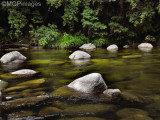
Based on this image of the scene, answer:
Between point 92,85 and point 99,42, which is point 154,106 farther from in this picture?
point 99,42

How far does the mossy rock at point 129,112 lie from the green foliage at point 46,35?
9.91m

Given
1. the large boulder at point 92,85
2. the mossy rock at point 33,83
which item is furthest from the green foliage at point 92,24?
the large boulder at point 92,85

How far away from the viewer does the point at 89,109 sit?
7.45 feet

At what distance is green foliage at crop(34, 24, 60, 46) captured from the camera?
11.7 m

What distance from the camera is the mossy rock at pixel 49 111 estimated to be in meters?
2.15

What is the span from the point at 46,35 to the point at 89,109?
10047mm

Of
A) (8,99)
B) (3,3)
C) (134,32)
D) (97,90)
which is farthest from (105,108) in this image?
(3,3)

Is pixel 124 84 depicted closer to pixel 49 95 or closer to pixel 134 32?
pixel 49 95

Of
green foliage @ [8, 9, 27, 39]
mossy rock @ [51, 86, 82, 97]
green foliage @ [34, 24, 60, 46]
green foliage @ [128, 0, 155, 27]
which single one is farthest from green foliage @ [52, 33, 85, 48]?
mossy rock @ [51, 86, 82, 97]

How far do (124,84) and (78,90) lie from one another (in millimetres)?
957

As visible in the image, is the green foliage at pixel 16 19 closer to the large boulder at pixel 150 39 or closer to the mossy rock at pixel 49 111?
the large boulder at pixel 150 39

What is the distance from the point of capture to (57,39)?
40.7ft

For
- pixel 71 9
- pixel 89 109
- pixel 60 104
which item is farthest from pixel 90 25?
pixel 89 109

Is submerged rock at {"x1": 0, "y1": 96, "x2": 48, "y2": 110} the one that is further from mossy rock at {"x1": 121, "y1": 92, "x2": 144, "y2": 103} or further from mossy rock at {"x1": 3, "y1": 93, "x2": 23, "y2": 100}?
mossy rock at {"x1": 121, "y1": 92, "x2": 144, "y2": 103}
